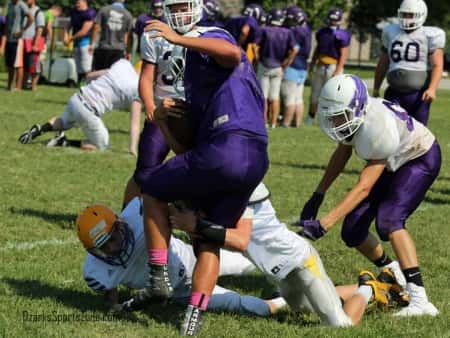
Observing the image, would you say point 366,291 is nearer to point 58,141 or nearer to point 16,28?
point 58,141

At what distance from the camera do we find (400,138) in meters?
4.93

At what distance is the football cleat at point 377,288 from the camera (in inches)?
196

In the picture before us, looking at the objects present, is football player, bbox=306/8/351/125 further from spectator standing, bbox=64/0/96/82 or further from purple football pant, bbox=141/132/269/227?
purple football pant, bbox=141/132/269/227

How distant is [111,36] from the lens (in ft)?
49.7

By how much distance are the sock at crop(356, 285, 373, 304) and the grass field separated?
0.40 ft

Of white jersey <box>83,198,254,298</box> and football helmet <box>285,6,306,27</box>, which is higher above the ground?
white jersey <box>83,198,254,298</box>

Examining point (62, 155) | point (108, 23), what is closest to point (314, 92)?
point (108, 23)

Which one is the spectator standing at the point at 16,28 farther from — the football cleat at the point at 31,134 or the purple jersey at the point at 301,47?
the football cleat at the point at 31,134

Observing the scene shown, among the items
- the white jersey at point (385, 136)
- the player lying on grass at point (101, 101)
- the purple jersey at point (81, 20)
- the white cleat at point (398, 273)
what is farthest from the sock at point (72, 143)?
the purple jersey at point (81, 20)

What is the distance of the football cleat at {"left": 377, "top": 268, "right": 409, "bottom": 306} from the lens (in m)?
5.11

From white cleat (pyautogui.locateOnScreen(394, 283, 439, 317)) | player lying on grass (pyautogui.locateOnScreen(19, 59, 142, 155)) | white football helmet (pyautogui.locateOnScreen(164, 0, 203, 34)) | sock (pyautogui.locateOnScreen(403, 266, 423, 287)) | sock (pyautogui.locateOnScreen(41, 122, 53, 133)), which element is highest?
white football helmet (pyautogui.locateOnScreen(164, 0, 203, 34))

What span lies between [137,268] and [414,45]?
4.54m

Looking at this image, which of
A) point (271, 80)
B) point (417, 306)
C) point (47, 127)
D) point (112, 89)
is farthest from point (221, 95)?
point (271, 80)

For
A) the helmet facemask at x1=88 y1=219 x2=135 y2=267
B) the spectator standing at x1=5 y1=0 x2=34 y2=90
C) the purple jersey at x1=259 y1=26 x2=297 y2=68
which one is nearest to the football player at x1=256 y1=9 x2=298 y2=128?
the purple jersey at x1=259 y1=26 x2=297 y2=68
